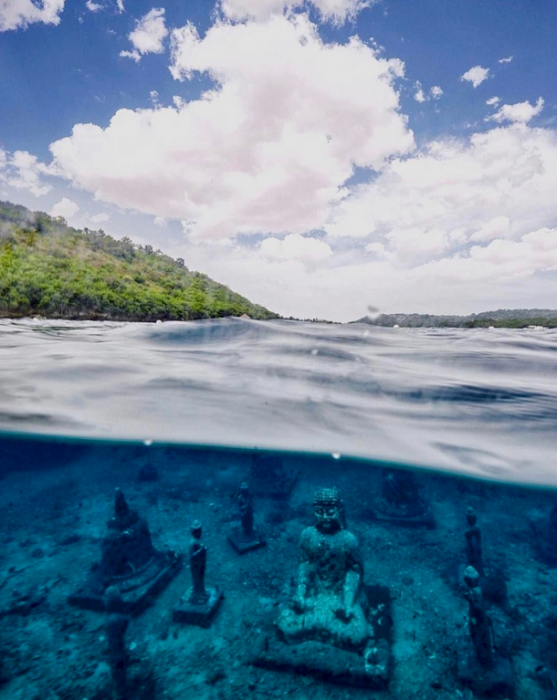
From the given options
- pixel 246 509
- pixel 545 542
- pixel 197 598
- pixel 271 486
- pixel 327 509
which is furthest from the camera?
pixel 271 486

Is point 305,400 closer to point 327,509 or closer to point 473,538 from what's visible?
point 327,509

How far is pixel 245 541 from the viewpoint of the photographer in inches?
406

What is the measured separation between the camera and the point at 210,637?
702 centimetres

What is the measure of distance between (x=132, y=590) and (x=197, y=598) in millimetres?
1615

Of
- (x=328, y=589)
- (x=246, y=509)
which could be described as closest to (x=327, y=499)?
(x=328, y=589)

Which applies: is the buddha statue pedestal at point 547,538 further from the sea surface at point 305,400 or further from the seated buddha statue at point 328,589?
the seated buddha statue at point 328,589

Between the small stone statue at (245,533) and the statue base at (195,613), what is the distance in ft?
8.32

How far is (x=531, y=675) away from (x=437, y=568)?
11.0 feet

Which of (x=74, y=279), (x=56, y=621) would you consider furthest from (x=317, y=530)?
(x=74, y=279)

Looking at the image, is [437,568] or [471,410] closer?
[471,410]

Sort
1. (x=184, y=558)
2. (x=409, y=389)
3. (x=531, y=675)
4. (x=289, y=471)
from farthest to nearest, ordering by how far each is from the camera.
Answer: (x=289, y=471) < (x=184, y=558) < (x=409, y=389) < (x=531, y=675)

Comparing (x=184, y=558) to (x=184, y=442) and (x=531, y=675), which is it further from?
(x=531, y=675)

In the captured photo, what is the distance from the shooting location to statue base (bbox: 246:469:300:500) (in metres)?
13.7

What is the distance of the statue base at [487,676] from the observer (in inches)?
220
